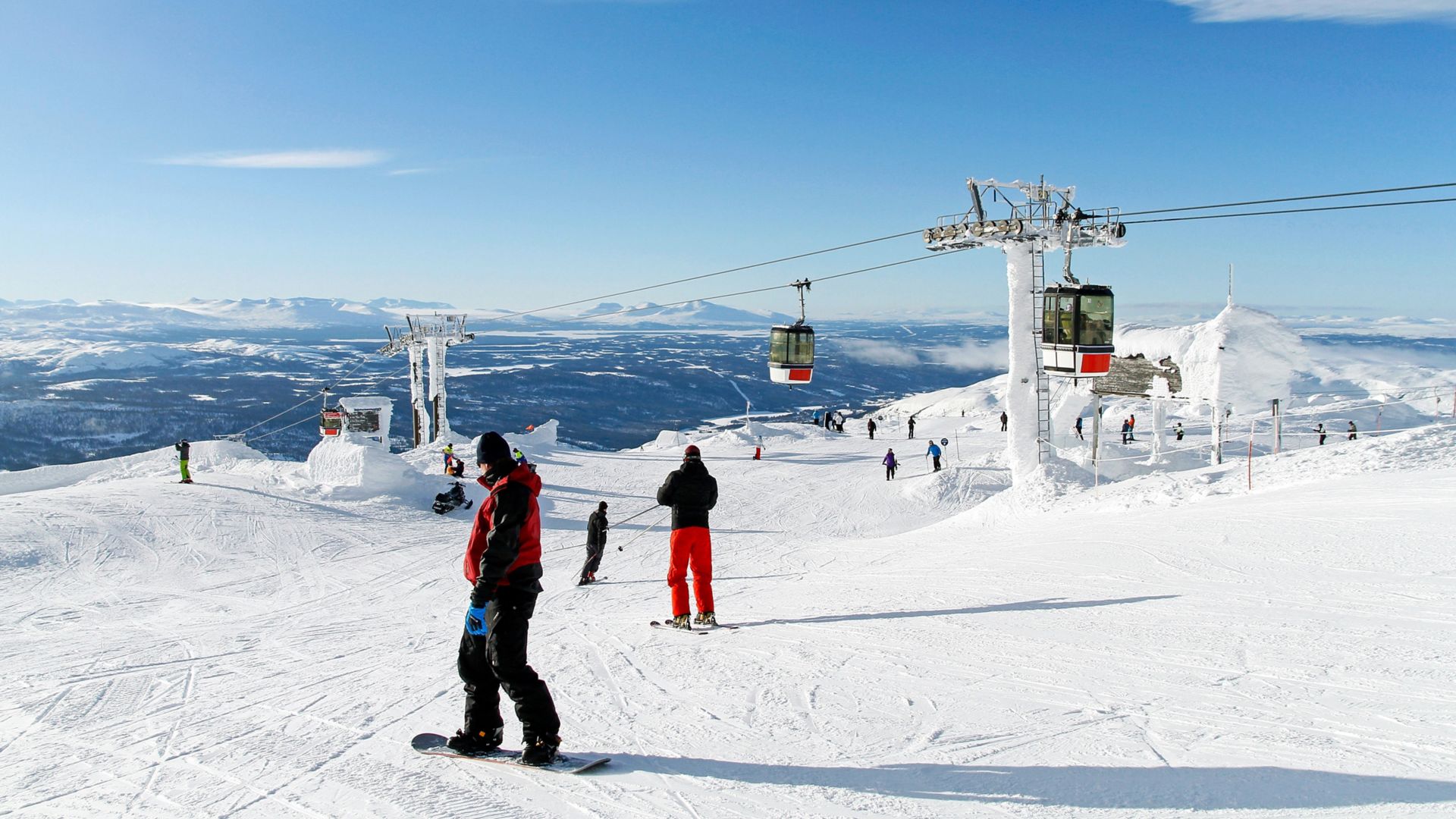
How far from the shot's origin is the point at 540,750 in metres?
3.89

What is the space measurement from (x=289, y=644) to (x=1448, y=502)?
12307 mm

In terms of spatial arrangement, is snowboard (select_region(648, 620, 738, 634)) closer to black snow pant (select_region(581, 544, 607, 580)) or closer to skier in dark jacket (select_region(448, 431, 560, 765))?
skier in dark jacket (select_region(448, 431, 560, 765))

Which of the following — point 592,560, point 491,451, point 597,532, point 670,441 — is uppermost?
point 491,451

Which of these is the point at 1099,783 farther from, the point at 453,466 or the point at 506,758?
the point at 453,466

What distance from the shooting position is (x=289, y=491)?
20281 millimetres

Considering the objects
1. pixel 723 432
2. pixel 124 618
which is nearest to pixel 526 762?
pixel 124 618

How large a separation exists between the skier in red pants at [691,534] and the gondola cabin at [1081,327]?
10.8 metres

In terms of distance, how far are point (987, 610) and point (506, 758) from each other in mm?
4513

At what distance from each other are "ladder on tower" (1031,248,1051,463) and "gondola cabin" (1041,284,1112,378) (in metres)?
3.92

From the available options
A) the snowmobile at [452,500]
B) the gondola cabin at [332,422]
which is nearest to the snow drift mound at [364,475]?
the snowmobile at [452,500]

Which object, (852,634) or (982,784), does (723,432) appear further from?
(982,784)

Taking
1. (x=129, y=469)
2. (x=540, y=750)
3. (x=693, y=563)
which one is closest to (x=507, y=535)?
(x=540, y=750)

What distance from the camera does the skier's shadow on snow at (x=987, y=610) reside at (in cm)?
693

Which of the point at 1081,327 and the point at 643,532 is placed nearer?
the point at 1081,327
